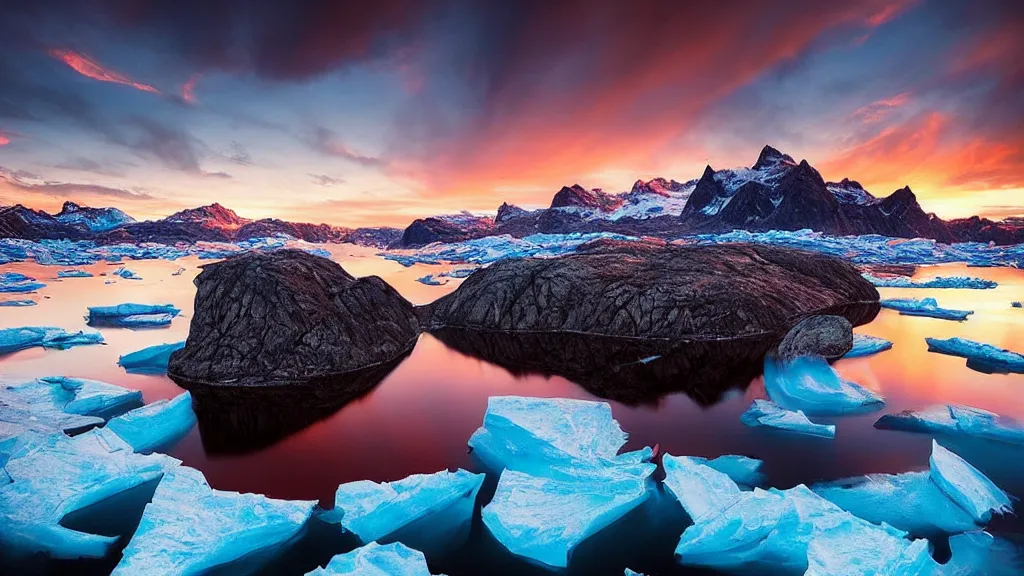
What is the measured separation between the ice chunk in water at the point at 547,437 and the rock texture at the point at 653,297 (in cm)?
1193

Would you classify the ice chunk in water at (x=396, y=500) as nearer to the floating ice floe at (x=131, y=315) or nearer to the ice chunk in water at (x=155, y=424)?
the ice chunk in water at (x=155, y=424)

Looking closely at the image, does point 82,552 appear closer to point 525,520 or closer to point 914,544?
point 525,520

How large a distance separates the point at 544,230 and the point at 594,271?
121 metres

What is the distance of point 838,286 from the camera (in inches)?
1243

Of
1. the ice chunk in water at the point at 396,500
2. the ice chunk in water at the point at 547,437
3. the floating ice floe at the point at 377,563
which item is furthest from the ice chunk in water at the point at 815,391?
the floating ice floe at the point at 377,563

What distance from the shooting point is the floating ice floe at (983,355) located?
17219 mm

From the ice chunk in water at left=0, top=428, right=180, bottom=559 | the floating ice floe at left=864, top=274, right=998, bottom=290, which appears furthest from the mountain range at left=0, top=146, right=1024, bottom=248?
the ice chunk in water at left=0, top=428, right=180, bottom=559

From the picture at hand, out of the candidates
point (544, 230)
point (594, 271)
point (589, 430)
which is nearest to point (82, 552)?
point (589, 430)

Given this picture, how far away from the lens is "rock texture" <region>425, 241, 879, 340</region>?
883 inches

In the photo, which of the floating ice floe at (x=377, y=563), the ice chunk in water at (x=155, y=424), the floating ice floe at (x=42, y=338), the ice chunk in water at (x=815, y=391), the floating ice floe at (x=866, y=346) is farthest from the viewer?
the floating ice floe at (x=42, y=338)

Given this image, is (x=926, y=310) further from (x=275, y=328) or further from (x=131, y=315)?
(x=131, y=315)

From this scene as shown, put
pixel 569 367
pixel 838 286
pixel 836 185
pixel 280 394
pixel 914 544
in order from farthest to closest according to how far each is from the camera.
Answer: pixel 836 185, pixel 838 286, pixel 569 367, pixel 280 394, pixel 914 544

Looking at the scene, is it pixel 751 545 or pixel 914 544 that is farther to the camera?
pixel 751 545

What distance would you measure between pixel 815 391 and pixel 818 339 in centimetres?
447
